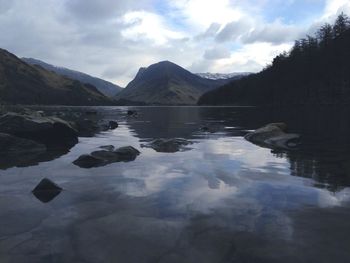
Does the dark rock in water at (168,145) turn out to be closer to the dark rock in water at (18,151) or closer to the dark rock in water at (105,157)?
the dark rock in water at (105,157)

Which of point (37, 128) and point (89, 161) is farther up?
point (37, 128)

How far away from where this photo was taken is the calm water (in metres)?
10.0

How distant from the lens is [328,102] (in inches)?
5832

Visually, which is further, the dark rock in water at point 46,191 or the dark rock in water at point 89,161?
the dark rock in water at point 89,161

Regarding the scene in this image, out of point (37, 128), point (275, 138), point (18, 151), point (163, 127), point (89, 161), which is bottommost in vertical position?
point (163, 127)

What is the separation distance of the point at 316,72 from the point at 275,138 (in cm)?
13360

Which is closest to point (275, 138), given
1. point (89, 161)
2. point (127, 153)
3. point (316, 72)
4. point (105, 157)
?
point (127, 153)

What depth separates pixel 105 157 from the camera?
963 inches

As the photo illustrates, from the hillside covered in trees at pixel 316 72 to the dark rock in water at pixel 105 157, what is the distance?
126765 mm

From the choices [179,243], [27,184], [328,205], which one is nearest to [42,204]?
[27,184]

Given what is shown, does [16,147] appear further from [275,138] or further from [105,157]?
[275,138]

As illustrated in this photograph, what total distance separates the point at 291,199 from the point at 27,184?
11.0 m

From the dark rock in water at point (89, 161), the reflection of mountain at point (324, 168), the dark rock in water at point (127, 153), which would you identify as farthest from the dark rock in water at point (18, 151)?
the reflection of mountain at point (324, 168)

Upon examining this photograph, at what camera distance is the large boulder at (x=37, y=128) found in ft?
108
